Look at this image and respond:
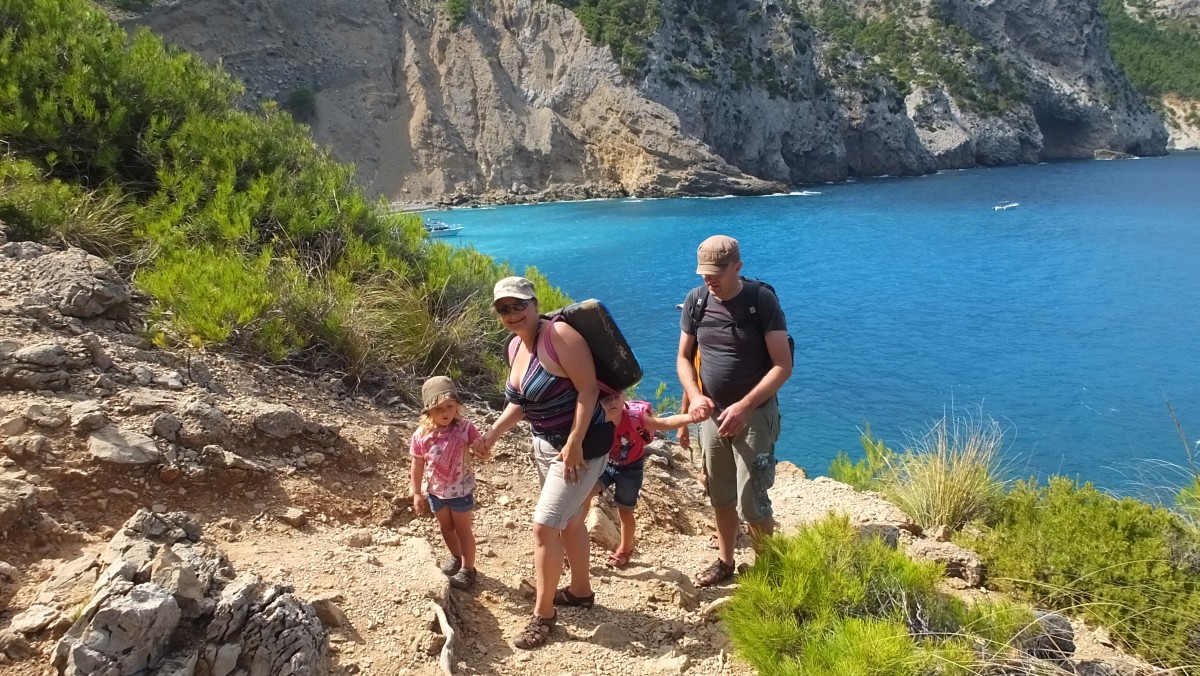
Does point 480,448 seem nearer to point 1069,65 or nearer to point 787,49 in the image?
point 787,49

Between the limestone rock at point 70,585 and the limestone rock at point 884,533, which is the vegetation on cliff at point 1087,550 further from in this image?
the limestone rock at point 70,585

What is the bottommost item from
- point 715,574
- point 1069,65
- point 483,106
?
point 715,574

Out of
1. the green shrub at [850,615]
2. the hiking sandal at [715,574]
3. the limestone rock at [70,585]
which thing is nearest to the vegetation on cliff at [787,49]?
the hiking sandal at [715,574]

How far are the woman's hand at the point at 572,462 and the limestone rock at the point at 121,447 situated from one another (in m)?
1.97

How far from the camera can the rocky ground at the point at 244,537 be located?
2.27 metres

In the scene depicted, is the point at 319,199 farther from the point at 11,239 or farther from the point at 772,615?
the point at 772,615

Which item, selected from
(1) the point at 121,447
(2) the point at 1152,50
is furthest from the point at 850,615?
(2) the point at 1152,50

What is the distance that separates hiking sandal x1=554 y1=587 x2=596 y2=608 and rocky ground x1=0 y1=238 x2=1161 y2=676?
0.06 meters

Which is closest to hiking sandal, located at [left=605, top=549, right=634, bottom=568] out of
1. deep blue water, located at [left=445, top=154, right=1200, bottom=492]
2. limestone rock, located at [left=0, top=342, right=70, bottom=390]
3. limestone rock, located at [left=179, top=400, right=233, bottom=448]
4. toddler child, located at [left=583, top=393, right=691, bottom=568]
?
toddler child, located at [left=583, top=393, right=691, bottom=568]

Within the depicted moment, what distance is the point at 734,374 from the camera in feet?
10.3

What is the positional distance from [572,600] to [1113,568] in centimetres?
268

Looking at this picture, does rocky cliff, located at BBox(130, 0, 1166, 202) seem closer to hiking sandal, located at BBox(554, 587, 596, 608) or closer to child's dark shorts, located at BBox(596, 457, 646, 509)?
child's dark shorts, located at BBox(596, 457, 646, 509)

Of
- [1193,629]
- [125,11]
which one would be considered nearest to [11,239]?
[1193,629]

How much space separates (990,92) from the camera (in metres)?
62.6
